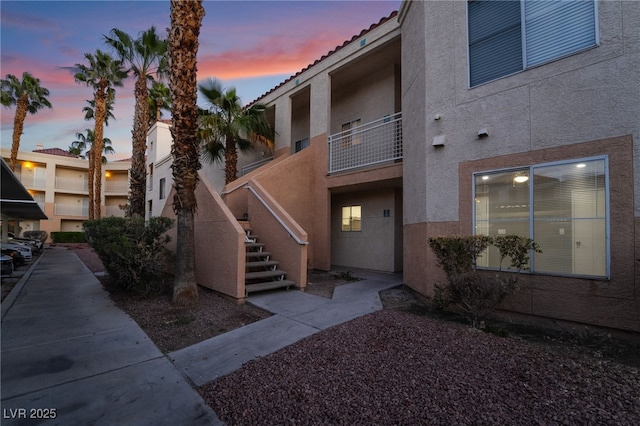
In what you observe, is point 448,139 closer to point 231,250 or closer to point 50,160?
point 231,250

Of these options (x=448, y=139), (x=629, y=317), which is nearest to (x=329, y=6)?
(x=448, y=139)

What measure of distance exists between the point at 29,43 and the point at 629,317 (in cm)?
1652

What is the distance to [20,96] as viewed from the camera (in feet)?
80.6

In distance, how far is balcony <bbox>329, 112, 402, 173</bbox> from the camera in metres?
9.47

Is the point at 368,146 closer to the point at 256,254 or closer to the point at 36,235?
the point at 256,254

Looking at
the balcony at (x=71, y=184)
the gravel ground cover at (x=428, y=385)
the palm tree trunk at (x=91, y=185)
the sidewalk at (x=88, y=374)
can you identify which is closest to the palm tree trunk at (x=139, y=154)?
the sidewalk at (x=88, y=374)

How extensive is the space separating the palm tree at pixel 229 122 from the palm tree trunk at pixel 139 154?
7.98ft

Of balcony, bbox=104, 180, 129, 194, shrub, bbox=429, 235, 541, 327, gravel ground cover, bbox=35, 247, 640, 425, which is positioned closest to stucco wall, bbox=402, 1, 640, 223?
shrub, bbox=429, 235, 541, 327

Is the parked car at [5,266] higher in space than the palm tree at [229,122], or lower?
lower

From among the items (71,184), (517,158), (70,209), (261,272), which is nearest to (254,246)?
(261,272)

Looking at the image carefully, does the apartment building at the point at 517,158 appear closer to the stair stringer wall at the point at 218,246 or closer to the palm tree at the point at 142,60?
the stair stringer wall at the point at 218,246

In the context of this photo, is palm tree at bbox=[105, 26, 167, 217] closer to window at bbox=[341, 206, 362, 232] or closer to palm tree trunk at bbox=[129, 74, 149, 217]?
palm tree trunk at bbox=[129, 74, 149, 217]

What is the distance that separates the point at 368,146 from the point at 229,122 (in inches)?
248

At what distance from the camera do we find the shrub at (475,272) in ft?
15.1
